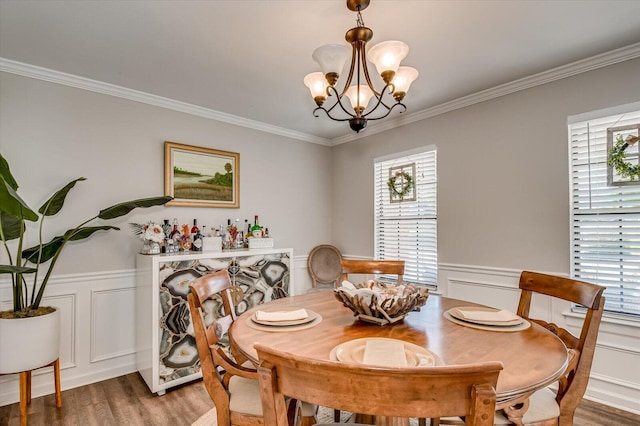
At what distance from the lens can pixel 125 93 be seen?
287 cm

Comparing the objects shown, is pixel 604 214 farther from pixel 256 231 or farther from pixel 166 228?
pixel 166 228

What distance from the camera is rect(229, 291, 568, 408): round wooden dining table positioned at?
3.26 ft

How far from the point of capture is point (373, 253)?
13.1 ft

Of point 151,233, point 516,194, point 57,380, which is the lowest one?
point 57,380

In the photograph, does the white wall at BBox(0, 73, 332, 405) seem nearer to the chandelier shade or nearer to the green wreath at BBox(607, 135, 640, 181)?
the chandelier shade

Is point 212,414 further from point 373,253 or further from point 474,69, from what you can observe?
point 474,69

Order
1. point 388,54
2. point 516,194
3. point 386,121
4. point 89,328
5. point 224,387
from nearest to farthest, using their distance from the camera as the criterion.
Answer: point 224,387 → point 388,54 → point 89,328 → point 516,194 → point 386,121

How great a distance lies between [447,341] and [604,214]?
202cm

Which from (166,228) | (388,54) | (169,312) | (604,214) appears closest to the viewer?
(388,54)

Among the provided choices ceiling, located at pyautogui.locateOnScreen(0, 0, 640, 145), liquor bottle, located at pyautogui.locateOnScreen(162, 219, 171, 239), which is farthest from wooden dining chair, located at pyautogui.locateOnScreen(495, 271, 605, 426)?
liquor bottle, located at pyautogui.locateOnScreen(162, 219, 171, 239)

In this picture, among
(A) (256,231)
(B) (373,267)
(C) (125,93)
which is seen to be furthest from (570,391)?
(C) (125,93)

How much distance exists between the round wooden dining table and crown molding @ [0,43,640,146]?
216 cm

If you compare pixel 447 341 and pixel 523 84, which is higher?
pixel 523 84

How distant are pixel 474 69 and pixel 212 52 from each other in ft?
6.65
